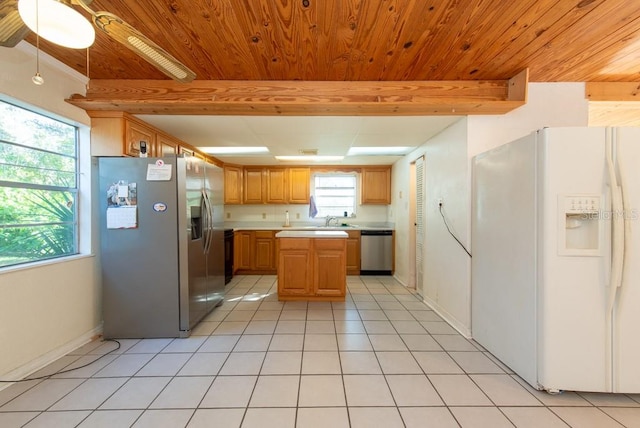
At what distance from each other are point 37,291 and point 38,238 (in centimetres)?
41

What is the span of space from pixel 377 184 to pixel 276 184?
195cm

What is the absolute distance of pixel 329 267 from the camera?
137 inches

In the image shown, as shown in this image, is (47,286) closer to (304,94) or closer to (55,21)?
A: (55,21)

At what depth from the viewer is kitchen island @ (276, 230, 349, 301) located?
3467 millimetres

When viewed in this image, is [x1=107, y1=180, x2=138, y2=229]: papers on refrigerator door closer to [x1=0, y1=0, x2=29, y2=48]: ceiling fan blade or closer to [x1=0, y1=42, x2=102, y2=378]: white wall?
[x1=0, y1=42, x2=102, y2=378]: white wall

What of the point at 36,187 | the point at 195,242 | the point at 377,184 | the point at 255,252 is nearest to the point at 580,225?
the point at 195,242

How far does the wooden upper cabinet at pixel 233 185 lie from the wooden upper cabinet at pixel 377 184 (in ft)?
7.82

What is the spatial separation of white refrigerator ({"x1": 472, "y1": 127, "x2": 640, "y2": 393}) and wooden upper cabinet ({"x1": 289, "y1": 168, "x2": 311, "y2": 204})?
3790 millimetres

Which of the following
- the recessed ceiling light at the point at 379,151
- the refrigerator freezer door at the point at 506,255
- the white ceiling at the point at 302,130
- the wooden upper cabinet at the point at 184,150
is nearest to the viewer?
the refrigerator freezer door at the point at 506,255

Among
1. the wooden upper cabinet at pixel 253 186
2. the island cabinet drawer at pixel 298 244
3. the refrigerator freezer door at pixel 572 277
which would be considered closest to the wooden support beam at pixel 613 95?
the refrigerator freezer door at pixel 572 277

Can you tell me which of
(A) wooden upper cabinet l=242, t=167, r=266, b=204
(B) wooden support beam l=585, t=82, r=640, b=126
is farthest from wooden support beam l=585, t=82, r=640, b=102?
(A) wooden upper cabinet l=242, t=167, r=266, b=204

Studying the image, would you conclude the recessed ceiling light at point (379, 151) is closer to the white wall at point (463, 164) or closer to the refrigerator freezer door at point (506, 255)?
the white wall at point (463, 164)

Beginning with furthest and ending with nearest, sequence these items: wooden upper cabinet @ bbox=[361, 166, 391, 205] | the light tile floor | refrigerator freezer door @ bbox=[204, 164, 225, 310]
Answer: wooden upper cabinet @ bbox=[361, 166, 391, 205]
refrigerator freezer door @ bbox=[204, 164, 225, 310]
the light tile floor

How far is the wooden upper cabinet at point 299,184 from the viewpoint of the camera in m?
5.20
